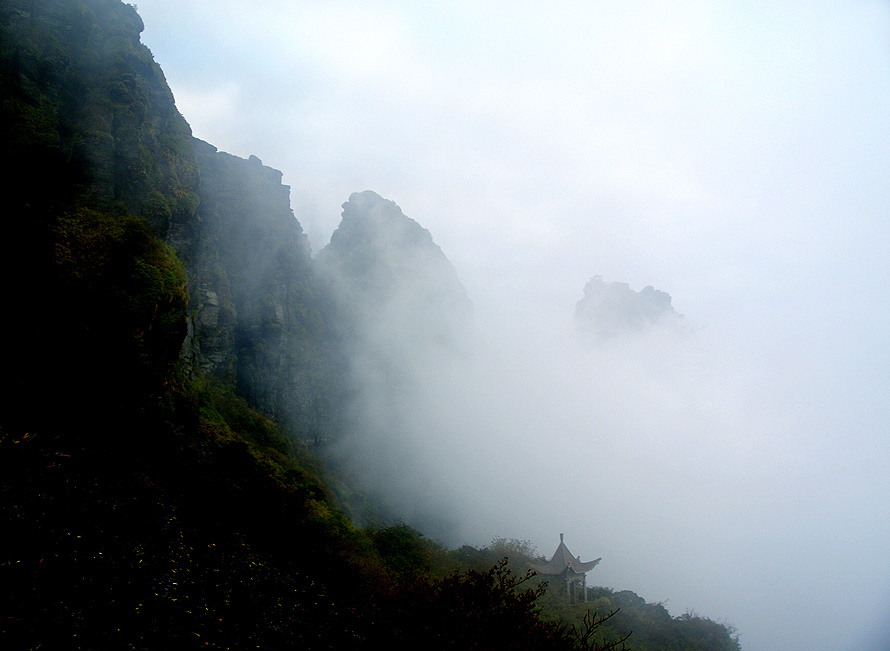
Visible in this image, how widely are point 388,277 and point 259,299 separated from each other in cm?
4330

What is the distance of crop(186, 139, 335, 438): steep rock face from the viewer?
40.3m

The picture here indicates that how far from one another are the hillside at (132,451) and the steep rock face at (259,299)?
883cm

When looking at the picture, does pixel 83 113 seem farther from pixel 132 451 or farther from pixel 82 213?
pixel 132 451

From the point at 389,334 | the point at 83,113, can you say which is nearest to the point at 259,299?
the point at 83,113

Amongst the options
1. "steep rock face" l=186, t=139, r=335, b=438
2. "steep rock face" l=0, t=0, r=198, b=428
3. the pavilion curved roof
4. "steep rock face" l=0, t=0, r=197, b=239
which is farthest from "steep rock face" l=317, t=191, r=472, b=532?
"steep rock face" l=0, t=0, r=197, b=239

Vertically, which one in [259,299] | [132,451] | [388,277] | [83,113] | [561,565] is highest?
[388,277]

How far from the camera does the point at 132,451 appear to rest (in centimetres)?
1445

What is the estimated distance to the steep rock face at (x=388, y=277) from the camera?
272 feet

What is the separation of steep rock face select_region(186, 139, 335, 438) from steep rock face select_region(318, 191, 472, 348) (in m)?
19.9

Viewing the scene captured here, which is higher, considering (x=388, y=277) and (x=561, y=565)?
(x=388, y=277)

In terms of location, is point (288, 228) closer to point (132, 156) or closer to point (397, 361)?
point (397, 361)

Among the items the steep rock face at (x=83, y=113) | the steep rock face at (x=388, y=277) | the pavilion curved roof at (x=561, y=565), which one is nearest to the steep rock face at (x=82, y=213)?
the steep rock face at (x=83, y=113)

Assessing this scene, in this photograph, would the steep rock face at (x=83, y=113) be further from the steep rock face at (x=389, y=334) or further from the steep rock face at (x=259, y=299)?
the steep rock face at (x=389, y=334)

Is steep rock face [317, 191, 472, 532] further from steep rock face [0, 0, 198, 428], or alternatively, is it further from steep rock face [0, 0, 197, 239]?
steep rock face [0, 0, 197, 239]
